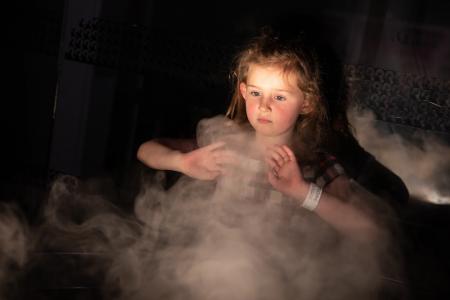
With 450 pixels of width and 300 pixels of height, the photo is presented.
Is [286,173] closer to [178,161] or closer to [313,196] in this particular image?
[313,196]

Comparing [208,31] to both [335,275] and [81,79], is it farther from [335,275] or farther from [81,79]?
[335,275]

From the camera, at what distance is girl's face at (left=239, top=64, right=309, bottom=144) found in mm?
1317

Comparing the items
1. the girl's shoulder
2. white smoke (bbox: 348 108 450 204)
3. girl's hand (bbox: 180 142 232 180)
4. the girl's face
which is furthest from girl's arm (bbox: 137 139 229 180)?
white smoke (bbox: 348 108 450 204)

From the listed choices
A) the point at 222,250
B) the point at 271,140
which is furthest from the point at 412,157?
the point at 222,250

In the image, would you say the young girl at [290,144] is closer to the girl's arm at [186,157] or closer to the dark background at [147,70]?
the girl's arm at [186,157]

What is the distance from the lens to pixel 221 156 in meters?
1.33

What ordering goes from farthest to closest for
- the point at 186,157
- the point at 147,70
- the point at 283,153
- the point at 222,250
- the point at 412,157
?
the point at 147,70 → the point at 412,157 → the point at 222,250 → the point at 186,157 → the point at 283,153

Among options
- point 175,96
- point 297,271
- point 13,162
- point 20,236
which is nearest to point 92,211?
point 13,162

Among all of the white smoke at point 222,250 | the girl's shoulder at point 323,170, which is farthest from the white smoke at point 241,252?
the girl's shoulder at point 323,170

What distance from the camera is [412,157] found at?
1.62 metres

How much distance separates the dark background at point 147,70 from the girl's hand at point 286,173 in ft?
1.30

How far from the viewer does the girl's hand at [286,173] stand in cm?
129

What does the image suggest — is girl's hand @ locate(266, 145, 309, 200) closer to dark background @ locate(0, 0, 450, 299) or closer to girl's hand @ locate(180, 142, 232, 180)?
girl's hand @ locate(180, 142, 232, 180)

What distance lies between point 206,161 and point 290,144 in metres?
0.22
